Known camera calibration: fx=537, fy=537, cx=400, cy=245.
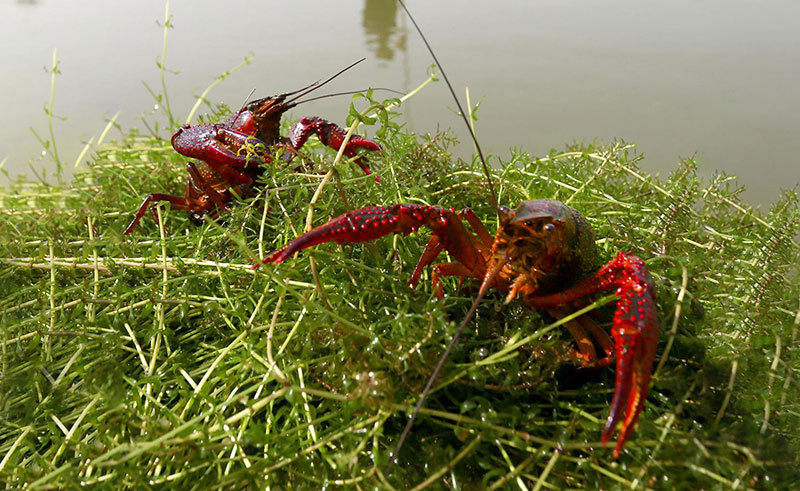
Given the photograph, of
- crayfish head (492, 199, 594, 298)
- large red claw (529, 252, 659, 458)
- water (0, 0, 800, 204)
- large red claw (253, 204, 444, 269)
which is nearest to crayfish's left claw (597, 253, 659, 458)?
large red claw (529, 252, 659, 458)

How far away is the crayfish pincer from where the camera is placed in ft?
2.58

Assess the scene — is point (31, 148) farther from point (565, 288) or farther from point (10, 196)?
point (565, 288)

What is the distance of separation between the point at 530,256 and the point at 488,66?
4.27 feet

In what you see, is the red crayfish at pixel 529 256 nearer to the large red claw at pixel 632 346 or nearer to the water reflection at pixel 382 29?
the large red claw at pixel 632 346

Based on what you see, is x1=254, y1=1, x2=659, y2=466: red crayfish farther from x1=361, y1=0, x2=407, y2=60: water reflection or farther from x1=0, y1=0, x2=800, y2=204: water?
x1=361, y1=0, x2=407, y2=60: water reflection

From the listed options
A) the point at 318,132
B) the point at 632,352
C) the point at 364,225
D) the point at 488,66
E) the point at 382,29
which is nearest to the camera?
the point at 632,352

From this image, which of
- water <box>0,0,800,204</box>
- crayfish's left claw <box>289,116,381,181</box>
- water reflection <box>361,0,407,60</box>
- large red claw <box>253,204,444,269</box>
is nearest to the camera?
large red claw <box>253,204,444,269</box>

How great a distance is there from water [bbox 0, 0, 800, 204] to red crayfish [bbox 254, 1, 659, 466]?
76 centimetres

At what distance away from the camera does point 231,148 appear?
130 centimetres

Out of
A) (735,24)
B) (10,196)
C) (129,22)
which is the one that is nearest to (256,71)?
(129,22)

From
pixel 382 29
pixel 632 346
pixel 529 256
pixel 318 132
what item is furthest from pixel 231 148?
pixel 382 29

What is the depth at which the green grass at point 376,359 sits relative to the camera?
0.70m

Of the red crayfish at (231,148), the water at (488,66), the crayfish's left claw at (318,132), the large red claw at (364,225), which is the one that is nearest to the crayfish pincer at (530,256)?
the large red claw at (364,225)

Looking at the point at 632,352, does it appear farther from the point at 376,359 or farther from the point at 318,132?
the point at 318,132
